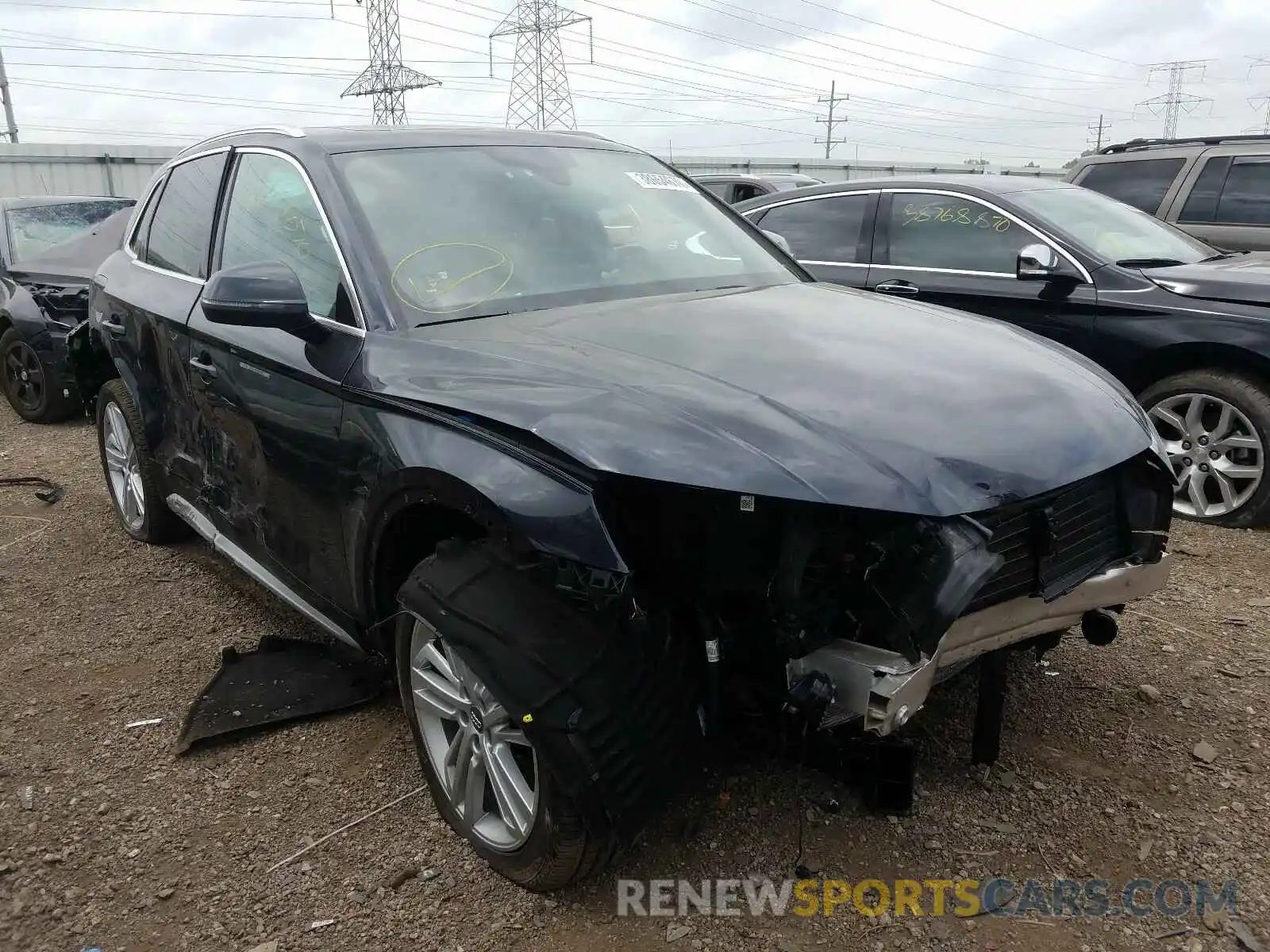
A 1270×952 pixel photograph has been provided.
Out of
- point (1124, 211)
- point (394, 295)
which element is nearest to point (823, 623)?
point (394, 295)

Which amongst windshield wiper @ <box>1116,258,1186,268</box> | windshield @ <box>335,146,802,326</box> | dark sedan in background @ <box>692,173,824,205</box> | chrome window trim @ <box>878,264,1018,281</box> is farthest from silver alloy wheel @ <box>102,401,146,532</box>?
dark sedan in background @ <box>692,173,824,205</box>

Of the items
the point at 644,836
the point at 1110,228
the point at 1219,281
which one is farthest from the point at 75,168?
the point at 644,836

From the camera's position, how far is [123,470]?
4.85 m

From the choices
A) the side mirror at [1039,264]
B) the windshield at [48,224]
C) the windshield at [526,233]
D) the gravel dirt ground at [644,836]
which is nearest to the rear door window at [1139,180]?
the side mirror at [1039,264]

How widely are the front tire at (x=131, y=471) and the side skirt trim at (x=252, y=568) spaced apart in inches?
12.1

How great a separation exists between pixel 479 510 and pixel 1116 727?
210 cm

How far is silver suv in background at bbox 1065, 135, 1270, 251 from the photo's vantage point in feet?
23.6

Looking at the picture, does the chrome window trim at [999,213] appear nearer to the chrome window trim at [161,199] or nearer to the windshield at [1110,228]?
the windshield at [1110,228]

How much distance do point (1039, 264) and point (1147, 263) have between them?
29.7 inches

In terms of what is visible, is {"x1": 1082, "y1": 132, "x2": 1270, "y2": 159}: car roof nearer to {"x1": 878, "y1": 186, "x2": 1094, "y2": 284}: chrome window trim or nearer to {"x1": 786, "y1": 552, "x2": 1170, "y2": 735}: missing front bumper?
{"x1": 878, "y1": 186, "x2": 1094, "y2": 284}: chrome window trim

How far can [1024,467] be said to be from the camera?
6.90 feet

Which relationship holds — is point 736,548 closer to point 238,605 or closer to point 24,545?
point 238,605

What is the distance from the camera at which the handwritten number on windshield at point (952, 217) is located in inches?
218

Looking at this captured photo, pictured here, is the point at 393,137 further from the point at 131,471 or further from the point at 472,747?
the point at 131,471
